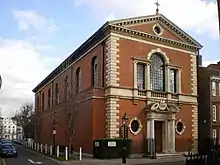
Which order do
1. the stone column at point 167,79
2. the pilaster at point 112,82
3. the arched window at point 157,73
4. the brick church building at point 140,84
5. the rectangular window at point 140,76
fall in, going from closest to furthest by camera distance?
1. the pilaster at point 112,82
2. the brick church building at point 140,84
3. the rectangular window at point 140,76
4. the arched window at point 157,73
5. the stone column at point 167,79

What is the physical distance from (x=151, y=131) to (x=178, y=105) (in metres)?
5.48

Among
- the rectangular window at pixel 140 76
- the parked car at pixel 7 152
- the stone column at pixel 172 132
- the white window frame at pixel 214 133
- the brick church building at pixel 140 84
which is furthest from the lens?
the white window frame at pixel 214 133

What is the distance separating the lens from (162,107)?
3984cm

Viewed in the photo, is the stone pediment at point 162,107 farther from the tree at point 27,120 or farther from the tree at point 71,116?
the tree at point 27,120

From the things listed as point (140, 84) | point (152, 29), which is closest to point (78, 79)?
point (140, 84)

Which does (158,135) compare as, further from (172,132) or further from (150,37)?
(150,37)

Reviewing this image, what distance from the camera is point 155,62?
42.3 metres

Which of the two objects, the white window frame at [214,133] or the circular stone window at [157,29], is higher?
the circular stone window at [157,29]

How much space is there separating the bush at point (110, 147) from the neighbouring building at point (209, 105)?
699 inches

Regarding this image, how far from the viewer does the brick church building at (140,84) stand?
38.0 m

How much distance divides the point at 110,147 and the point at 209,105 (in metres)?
20.3

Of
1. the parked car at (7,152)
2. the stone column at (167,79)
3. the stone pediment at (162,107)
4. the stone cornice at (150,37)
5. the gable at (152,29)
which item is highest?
the gable at (152,29)

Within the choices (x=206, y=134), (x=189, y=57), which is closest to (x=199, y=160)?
(x=189, y=57)

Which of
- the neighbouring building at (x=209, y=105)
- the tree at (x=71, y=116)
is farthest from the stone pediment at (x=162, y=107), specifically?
the neighbouring building at (x=209, y=105)
